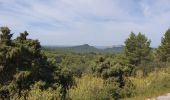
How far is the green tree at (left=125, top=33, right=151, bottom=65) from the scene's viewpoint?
4947 cm

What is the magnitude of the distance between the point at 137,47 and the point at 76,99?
124 ft

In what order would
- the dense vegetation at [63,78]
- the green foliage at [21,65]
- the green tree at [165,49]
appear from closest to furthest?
the dense vegetation at [63,78] < the green foliage at [21,65] < the green tree at [165,49]

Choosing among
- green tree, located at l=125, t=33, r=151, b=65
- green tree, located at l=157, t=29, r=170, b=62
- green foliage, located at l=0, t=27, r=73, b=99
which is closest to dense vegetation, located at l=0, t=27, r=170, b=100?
green foliage, located at l=0, t=27, r=73, b=99

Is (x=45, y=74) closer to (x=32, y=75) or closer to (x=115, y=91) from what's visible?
(x=32, y=75)

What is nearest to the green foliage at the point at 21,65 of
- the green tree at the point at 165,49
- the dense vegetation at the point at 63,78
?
the dense vegetation at the point at 63,78

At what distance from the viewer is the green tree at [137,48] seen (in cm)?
4947

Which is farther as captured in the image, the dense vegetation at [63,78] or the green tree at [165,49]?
the green tree at [165,49]

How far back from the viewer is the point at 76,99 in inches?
509

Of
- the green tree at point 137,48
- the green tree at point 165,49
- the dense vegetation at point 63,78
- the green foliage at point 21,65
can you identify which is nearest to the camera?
the dense vegetation at point 63,78

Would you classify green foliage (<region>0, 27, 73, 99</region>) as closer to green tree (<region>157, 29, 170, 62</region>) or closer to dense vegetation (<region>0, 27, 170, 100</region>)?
dense vegetation (<region>0, 27, 170, 100</region>)

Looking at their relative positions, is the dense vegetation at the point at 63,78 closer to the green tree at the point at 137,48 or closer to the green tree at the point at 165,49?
the green tree at the point at 137,48

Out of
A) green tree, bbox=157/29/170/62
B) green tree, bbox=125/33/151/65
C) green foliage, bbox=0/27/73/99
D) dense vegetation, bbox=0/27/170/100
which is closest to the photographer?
dense vegetation, bbox=0/27/170/100

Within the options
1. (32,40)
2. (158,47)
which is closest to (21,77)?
(32,40)

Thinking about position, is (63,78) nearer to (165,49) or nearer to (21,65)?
(21,65)
